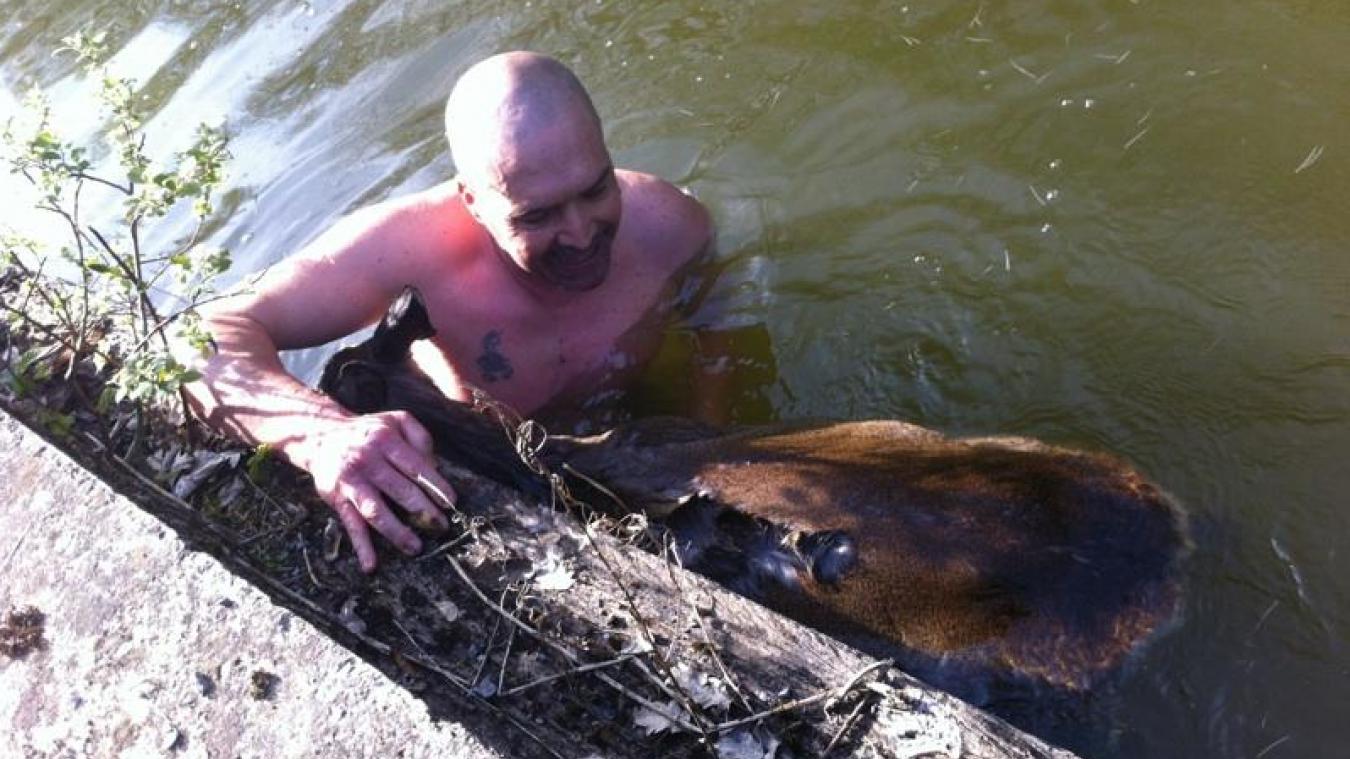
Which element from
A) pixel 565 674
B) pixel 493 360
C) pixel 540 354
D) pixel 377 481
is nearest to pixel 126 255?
pixel 377 481

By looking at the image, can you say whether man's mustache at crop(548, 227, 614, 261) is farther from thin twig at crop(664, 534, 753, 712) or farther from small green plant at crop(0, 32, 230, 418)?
thin twig at crop(664, 534, 753, 712)

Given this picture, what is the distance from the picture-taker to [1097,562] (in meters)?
3.24

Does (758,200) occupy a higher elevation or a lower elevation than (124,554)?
lower

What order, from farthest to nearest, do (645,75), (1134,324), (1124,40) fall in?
1. (645,75)
2. (1124,40)
3. (1134,324)

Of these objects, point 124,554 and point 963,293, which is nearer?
point 124,554

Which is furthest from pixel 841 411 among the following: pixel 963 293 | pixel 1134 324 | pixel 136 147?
pixel 136 147

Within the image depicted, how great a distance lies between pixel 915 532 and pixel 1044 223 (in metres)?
2.45

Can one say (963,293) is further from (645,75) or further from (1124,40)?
(645,75)

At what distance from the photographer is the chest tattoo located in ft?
15.5

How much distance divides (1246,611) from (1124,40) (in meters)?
3.13

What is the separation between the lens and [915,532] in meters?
3.16

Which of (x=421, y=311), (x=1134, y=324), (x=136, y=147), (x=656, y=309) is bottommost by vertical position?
(x=1134, y=324)

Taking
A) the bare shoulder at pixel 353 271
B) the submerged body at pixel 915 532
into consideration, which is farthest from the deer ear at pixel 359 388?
the bare shoulder at pixel 353 271

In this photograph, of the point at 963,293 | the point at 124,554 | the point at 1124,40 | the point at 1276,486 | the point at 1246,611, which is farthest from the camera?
the point at 1124,40
